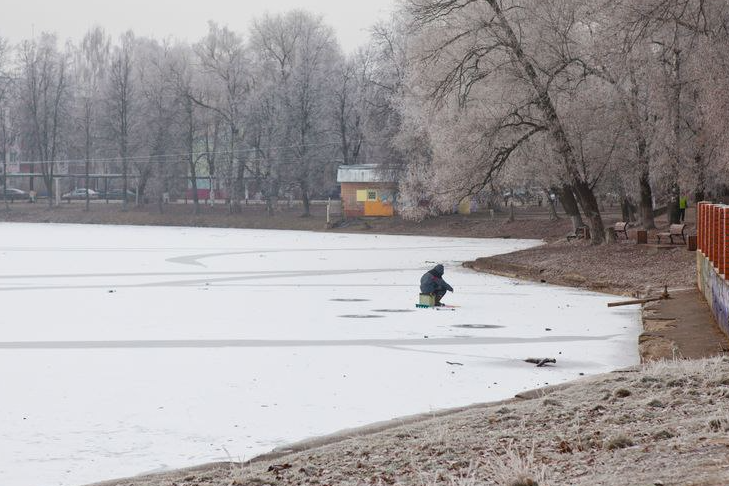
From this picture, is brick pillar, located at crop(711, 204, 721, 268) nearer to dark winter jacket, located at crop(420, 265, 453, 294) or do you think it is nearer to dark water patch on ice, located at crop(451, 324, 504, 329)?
dark water patch on ice, located at crop(451, 324, 504, 329)

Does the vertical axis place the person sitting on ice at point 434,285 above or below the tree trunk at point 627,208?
below

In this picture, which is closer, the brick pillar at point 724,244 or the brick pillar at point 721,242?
the brick pillar at point 724,244

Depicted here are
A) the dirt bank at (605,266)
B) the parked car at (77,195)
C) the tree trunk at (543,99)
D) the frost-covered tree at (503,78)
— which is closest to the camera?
the dirt bank at (605,266)

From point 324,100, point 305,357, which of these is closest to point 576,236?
point 305,357

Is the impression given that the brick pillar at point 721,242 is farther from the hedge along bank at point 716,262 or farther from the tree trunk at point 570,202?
the tree trunk at point 570,202

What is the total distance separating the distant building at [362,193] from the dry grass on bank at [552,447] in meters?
69.8

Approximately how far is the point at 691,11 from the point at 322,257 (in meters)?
18.1

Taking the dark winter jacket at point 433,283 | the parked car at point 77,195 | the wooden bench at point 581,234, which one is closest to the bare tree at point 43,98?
the parked car at point 77,195

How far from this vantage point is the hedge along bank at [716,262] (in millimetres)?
17516

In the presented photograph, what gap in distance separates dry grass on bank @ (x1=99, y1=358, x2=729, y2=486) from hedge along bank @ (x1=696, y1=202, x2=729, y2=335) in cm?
565

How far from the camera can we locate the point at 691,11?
3241 centimetres

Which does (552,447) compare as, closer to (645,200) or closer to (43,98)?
(645,200)

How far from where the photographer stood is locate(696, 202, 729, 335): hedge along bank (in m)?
17.5

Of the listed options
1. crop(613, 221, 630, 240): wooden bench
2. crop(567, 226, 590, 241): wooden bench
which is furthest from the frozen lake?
crop(567, 226, 590, 241): wooden bench
